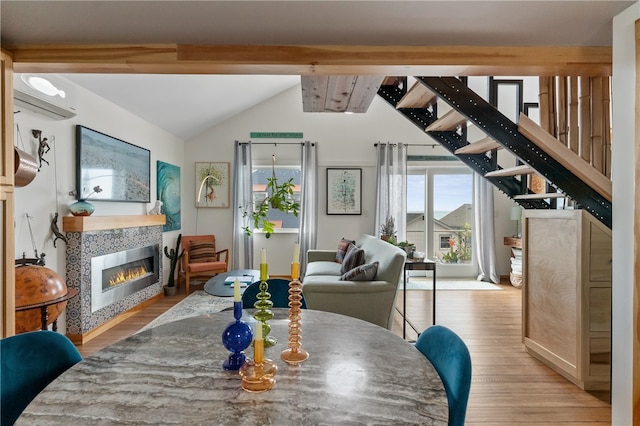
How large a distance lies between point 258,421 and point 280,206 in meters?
3.57

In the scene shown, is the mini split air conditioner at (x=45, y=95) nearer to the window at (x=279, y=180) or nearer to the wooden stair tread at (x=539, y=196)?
the window at (x=279, y=180)

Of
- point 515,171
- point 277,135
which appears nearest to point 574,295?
point 515,171

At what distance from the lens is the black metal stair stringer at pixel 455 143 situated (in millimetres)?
3170

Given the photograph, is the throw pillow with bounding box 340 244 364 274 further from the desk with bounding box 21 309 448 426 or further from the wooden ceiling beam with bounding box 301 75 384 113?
the desk with bounding box 21 309 448 426

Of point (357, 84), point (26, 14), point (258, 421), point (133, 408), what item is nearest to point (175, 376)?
point (133, 408)

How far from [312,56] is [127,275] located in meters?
3.60

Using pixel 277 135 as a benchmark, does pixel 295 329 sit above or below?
below

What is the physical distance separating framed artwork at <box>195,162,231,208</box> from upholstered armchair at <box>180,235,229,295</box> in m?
0.63

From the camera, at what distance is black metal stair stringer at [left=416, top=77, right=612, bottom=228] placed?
7.41ft

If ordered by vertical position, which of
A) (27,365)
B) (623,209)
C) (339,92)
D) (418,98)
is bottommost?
(27,365)

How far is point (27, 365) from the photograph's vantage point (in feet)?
3.72

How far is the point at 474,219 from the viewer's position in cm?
608

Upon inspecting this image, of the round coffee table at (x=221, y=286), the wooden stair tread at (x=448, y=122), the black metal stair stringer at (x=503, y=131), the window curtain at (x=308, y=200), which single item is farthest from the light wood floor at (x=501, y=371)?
the window curtain at (x=308, y=200)

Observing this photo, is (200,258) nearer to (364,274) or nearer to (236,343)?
(364,274)
